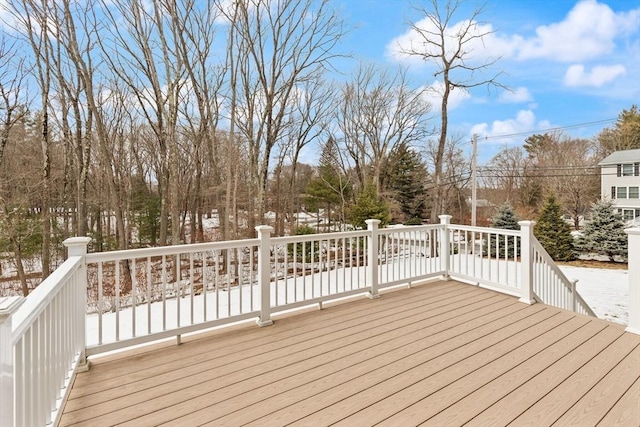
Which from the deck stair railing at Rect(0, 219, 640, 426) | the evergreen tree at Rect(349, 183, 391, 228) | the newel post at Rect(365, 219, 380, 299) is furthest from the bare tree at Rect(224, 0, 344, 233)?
the newel post at Rect(365, 219, 380, 299)

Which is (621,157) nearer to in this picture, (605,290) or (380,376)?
(605,290)

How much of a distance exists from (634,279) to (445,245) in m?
2.20

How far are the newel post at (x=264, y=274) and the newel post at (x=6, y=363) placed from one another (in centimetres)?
232

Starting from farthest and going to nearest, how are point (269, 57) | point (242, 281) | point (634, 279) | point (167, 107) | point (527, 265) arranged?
point (269, 57)
point (167, 107)
point (527, 265)
point (242, 281)
point (634, 279)

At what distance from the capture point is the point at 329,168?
17719 millimetres

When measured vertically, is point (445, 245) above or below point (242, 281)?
above

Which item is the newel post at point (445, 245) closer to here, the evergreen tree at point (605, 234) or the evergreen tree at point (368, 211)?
the evergreen tree at point (368, 211)

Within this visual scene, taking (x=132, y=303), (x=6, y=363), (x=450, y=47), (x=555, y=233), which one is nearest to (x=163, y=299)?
(x=132, y=303)

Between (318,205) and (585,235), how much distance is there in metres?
11.7

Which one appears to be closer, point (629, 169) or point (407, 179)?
point (407, 179)

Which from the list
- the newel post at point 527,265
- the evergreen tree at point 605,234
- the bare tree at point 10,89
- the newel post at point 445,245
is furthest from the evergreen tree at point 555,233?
the bare tree at point 10,89

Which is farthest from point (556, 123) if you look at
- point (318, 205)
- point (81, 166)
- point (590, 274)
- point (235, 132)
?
point (81, 166)

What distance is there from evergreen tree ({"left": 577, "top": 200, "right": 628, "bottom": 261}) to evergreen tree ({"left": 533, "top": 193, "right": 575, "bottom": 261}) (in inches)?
22.9

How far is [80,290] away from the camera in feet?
8.21
